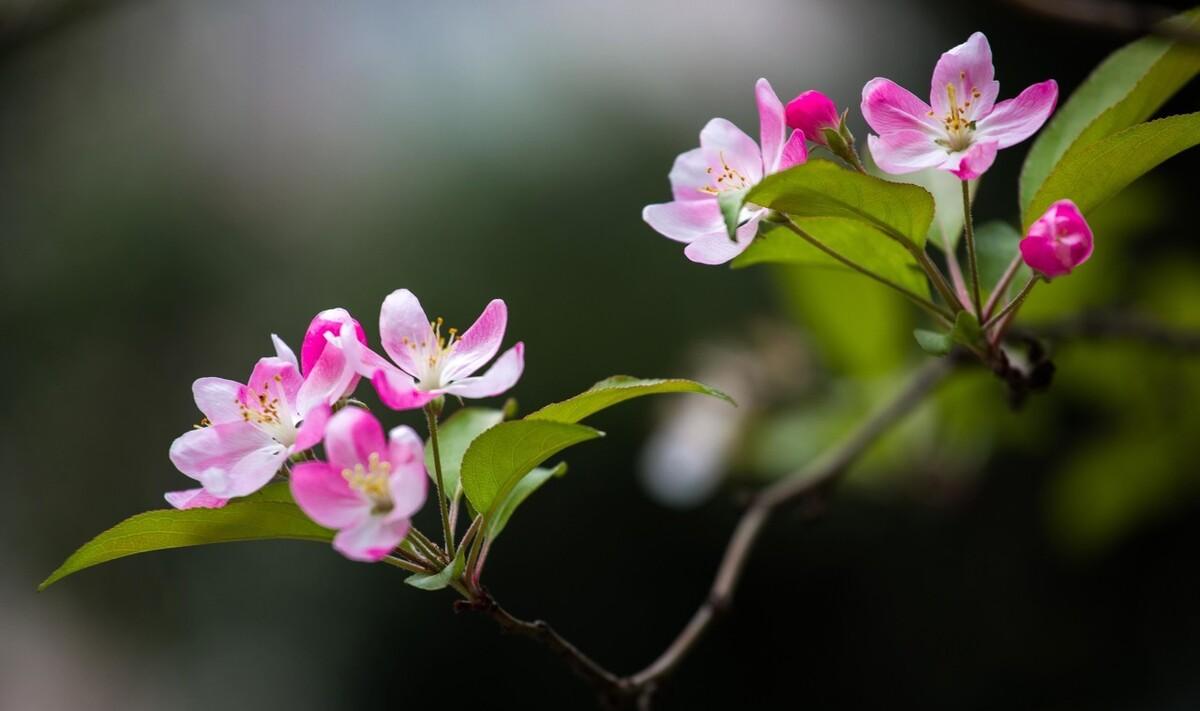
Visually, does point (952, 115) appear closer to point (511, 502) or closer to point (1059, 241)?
point (1059, 241)

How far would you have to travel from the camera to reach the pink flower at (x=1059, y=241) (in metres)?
0.55

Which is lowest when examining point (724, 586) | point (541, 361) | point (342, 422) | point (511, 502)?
point (541, 361)

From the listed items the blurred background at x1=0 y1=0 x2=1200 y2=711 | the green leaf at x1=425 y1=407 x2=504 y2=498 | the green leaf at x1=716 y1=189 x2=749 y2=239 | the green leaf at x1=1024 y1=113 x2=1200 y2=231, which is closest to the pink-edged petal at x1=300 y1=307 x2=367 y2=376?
the green leaf at x1=425 y1=407 x2=504 y2=498

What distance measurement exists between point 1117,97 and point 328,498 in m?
0.58

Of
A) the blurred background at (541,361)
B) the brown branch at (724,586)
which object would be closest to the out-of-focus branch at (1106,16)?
the brown branch at (724,586)

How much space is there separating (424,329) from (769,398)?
44.2 inches

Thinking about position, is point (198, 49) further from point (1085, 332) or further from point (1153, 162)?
point (1153, 162)

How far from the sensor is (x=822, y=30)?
2.58m

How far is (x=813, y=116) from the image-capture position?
600mm

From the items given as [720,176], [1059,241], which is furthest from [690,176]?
[1059,241]

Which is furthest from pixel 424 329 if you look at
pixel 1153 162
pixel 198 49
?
pixel 198 49

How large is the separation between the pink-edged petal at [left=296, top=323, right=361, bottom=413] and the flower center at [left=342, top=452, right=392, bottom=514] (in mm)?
58

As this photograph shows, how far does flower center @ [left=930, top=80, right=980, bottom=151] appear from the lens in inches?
24.3

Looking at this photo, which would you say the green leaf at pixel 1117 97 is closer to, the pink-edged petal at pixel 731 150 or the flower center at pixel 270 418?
A: the pink-edged petal at pixel 731 150
